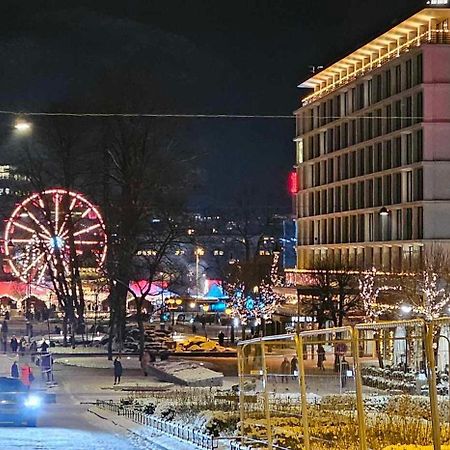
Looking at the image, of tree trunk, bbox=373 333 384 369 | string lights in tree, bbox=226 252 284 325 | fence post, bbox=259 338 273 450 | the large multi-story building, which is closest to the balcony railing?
the large multi-story building

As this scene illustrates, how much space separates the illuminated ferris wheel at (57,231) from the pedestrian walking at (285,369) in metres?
45.8

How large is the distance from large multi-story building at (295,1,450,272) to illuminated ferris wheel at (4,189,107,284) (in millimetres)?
18635

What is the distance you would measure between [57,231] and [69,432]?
3940 centimetres

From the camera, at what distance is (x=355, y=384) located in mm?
12070

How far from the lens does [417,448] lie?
13508 mm

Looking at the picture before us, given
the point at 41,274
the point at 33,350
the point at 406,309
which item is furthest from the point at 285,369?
the point at 41,274

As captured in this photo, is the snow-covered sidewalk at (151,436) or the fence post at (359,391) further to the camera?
the snow-covered sidewalk at (151,436)

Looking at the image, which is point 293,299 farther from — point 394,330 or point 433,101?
point 394,330

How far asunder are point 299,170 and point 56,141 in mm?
48264

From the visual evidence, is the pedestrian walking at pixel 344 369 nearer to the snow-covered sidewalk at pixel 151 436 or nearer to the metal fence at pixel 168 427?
the metal fence at pixel 168 427

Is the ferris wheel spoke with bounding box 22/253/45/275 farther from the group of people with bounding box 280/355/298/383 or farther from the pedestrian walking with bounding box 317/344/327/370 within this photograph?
the pedestrian walking with bounding box 317/344/327/370

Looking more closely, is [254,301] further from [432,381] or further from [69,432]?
[432,381]

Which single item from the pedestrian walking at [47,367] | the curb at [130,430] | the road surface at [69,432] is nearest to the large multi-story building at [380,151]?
the pedestrian walking at [47,367]

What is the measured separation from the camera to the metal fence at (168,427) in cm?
2201
